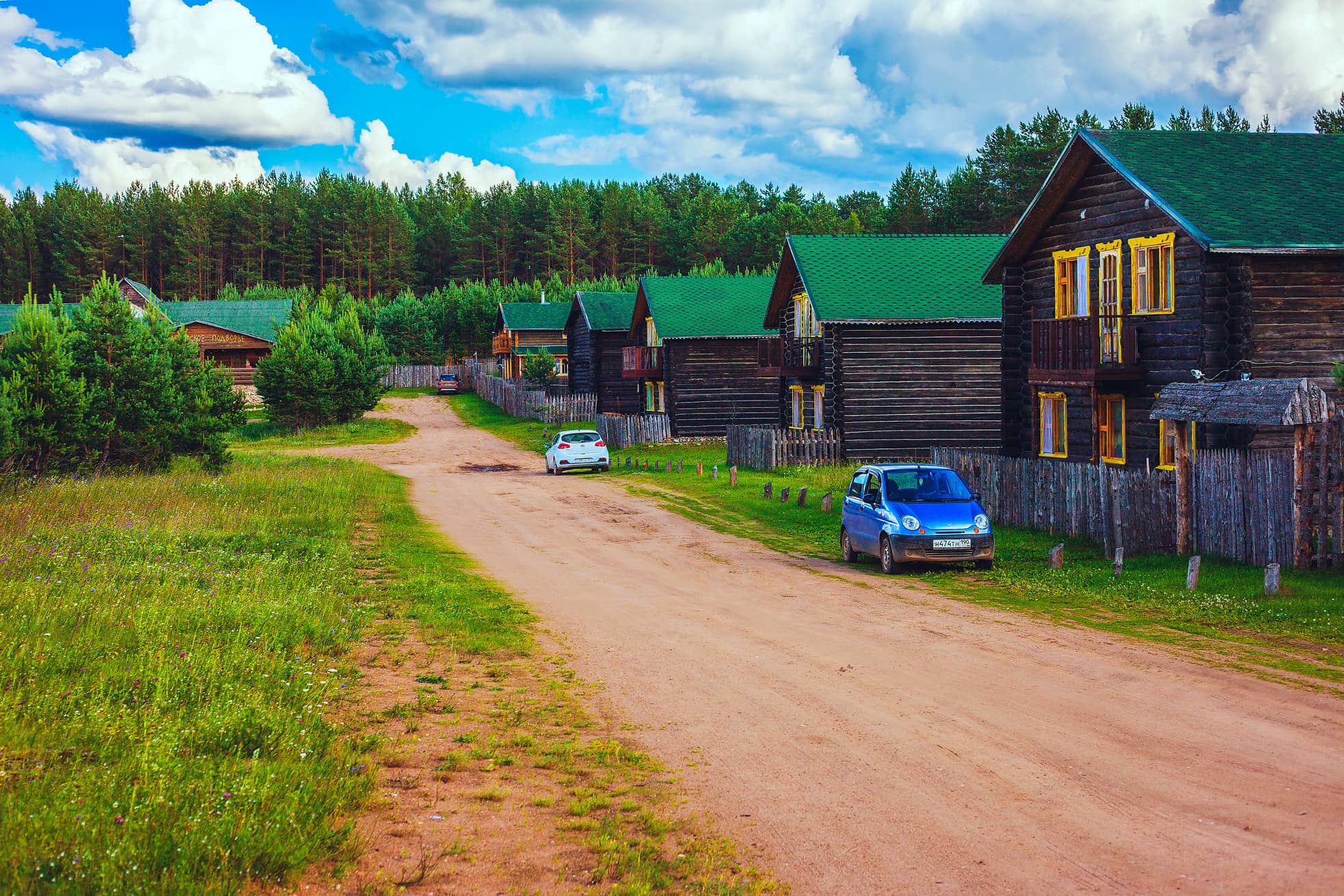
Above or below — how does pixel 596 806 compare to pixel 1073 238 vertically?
below

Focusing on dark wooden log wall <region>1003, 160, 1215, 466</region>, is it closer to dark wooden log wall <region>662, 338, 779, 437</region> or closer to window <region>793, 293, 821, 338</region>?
window <region>793, 293, 821, 338</region>

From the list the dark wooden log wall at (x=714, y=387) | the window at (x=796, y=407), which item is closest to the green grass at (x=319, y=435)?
the dark wooden log wall at (x=714, y=387)

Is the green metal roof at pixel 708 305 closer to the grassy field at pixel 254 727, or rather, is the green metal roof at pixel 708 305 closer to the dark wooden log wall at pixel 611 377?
the dark wooden log wall at pixel 611 377

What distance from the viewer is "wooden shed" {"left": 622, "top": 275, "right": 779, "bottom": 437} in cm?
5103

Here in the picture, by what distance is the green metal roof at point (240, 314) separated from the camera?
8894 centimetres

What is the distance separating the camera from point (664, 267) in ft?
432

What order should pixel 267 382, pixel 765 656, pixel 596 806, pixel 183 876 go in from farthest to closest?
1. pixel 267 382
2. pixel 765 656
3. pixel 596 806
4. pixel 183 876

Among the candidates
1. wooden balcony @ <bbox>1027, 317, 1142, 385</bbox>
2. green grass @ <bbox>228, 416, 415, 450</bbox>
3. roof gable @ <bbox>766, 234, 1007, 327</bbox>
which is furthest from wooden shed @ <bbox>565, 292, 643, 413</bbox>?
wooden balcony @ <bbox>1027, 317, 1142, 385</bbox>

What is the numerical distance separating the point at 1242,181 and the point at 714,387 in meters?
29.7

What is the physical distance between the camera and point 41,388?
95.7ft

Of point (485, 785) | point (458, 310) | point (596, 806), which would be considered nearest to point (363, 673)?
point (485, 785)

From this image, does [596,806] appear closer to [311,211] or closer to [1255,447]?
[1255,447]

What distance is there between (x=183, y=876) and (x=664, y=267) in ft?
422

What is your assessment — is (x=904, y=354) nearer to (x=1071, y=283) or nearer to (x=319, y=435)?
(x=1071, y=283)
